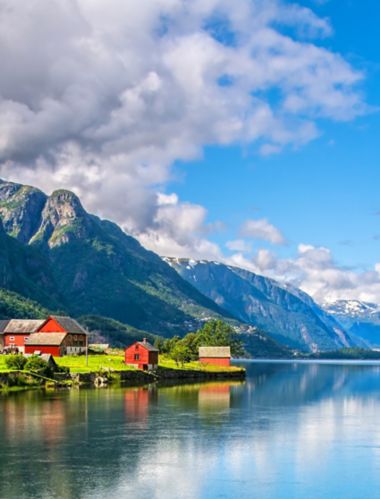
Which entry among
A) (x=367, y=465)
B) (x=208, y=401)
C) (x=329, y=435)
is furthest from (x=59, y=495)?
(x=208, y=401)

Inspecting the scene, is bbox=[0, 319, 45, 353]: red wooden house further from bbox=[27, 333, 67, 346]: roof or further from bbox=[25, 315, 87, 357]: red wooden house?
bbox=[27, 333, 67, 346]: roof

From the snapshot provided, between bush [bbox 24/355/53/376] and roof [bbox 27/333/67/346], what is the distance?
3825cm

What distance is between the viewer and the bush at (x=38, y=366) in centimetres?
13112

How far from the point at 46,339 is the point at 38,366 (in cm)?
4236

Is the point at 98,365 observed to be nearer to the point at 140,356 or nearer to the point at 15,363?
the point at 140,356

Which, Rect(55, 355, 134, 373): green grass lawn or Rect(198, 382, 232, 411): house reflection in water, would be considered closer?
Rect(198, 382, 232, 411): house reflection in water

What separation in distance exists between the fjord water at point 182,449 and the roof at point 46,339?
63.3m

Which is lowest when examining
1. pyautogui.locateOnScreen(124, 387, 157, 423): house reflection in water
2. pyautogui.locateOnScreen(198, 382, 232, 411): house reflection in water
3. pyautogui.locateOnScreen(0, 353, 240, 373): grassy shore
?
pyautogui.locateOnScreen(198, 382, 232, 411): house reflection in water

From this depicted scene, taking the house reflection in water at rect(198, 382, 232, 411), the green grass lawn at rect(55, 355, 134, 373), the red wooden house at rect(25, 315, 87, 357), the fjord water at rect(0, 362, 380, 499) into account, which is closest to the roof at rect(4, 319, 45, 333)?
the red wooden house at rect(25, 315, 87, 357)

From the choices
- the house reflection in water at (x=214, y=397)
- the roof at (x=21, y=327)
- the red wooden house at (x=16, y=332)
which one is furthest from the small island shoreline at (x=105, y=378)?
the red wooden house at (x=16, y=332)

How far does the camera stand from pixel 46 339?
570 feet

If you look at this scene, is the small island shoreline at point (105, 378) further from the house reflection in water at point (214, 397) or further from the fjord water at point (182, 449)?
the fjord water at point (182, 449)

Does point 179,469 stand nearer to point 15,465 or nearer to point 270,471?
point 270,471

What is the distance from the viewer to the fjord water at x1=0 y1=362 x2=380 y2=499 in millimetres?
49938
